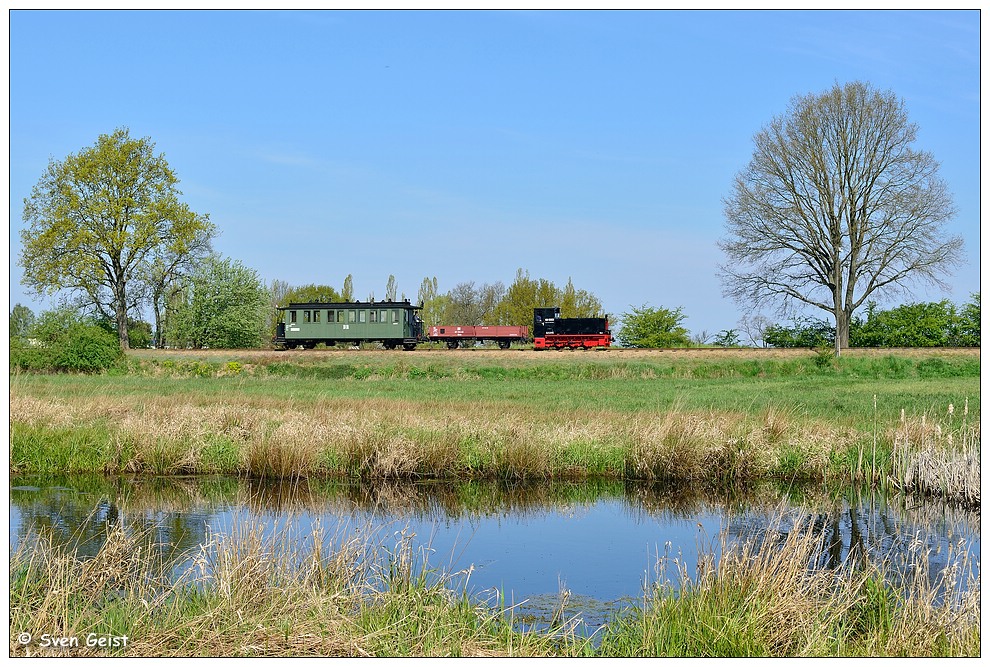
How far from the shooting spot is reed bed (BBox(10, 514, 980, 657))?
7.25 meters

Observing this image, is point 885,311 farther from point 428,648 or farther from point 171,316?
point 428,648

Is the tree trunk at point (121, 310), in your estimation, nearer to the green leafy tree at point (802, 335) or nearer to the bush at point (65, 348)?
the bush at point (65, 348)

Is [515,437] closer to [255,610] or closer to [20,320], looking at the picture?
[255,610]

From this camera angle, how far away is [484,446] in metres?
16.4

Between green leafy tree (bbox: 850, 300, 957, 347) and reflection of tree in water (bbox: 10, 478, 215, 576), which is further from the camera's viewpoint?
green leafy tree (bbox: 850, 300, 957, 347)

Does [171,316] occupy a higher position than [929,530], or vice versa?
[171,316]

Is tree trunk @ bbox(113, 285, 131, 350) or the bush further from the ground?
tree trunk @ bbox(113, 285, 131, 350)

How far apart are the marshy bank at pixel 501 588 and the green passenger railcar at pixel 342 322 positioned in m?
35.3

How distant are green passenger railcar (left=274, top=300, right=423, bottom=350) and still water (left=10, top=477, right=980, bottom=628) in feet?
108

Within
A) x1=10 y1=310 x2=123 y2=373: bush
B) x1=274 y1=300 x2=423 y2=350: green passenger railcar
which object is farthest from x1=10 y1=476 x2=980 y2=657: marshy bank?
x1=274 y1=300 x2=423 y2=350: green passenger railcar

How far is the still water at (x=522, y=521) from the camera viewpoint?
34.0ft

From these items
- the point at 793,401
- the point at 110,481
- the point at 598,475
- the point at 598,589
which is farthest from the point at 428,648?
the point at 793,401

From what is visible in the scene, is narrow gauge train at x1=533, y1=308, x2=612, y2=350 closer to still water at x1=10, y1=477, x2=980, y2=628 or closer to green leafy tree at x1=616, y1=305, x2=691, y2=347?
green leafy tree at x1=616, y1=305, x2=691, y2=347

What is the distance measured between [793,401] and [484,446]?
30.9 ft
